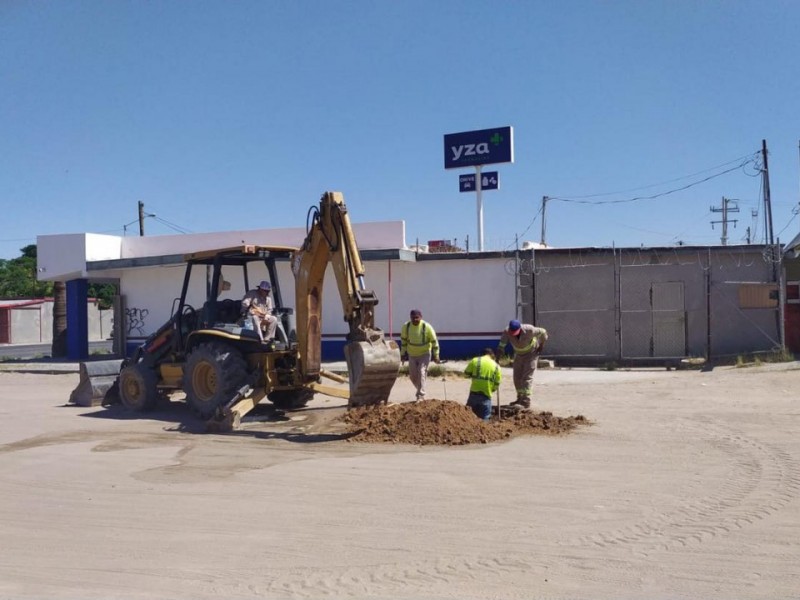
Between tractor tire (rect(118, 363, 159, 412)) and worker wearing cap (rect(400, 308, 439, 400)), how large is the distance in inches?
174

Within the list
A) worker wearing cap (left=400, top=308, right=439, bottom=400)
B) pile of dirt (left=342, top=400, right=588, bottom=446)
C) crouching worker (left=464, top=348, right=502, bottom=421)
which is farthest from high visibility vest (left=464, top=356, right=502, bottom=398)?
worker wearing cap (left=400, top=308, right=439, bottom=400)

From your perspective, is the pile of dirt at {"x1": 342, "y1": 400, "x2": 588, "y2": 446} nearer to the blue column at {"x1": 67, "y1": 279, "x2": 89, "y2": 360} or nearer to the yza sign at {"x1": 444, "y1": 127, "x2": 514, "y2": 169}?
the yza sign at {"x1": 444, "y1": 127, "x2": 514, "y2": 169}

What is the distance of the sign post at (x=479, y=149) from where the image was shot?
29.3m

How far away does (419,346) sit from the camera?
14.5 metres

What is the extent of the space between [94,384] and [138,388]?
1628 millimetres

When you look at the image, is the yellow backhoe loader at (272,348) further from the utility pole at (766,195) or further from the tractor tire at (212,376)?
the utility pole at (766,195)

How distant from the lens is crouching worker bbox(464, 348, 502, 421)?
39.0 ft

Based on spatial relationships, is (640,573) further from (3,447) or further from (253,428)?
(3,447)

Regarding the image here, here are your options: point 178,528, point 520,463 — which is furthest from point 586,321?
point 178,528

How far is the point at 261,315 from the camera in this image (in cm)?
1293

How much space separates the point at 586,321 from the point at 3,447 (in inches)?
626

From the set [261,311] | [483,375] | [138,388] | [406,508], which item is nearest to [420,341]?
[483,375]

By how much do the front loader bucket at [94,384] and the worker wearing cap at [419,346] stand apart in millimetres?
5681

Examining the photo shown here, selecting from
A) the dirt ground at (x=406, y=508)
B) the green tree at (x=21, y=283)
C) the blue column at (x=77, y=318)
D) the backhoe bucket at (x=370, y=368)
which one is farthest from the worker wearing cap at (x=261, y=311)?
the green tree at (x=21, y=283)
